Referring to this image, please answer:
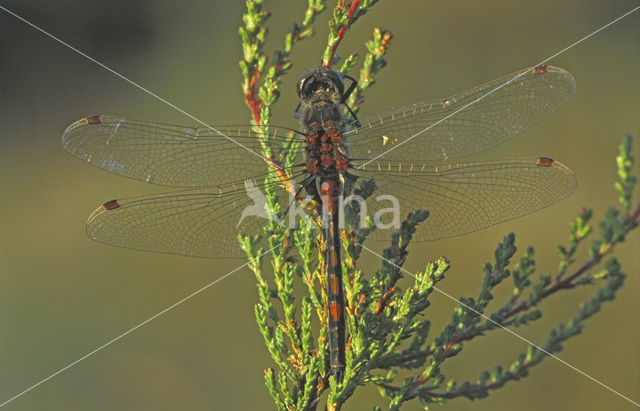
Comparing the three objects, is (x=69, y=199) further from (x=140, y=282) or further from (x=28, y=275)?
(x=140, y=282)

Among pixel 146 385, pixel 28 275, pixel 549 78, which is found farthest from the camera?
pixel 28 275

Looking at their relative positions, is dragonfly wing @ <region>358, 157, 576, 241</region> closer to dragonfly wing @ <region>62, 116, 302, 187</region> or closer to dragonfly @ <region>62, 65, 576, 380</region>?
dragonfly @ <region>62, 65, 576, 380</region>

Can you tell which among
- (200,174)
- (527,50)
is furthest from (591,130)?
(200,174)

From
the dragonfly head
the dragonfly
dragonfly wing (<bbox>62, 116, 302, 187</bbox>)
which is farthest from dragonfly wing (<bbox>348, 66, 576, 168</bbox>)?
dragonfly wing (<bbox>62, 116, 302, 187</bbox>)

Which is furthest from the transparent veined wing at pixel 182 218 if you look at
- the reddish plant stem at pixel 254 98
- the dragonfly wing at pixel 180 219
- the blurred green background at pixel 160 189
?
the blurred green background at pixel 160 189

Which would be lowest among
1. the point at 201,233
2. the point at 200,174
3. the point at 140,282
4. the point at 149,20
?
the point at 140,282

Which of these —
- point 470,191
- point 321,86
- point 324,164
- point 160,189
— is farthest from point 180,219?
point 160,189
